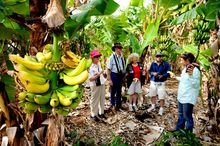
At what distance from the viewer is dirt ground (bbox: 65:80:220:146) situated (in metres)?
3.72

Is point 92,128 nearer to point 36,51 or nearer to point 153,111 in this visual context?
point 153,111

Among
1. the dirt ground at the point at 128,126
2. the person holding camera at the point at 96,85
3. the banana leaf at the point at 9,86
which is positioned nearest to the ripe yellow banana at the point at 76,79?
the banana leaf at the point at 9,86

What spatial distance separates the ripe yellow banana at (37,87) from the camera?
1.58m

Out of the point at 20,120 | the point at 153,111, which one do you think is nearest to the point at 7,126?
the point at 20,120

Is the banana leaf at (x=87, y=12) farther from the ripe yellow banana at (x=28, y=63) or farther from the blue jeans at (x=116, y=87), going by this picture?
the blue jeans at (x=116, y=87)

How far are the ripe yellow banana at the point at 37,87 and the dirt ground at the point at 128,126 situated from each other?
1.77 metres

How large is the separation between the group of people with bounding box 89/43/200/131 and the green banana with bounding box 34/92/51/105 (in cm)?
218

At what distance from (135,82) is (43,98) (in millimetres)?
3098

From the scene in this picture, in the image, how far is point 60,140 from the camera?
6.41 feet

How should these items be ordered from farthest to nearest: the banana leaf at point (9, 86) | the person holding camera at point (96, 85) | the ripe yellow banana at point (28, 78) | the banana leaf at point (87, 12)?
the person holding camera at point (96, 85) → the banana leaf at point (9, 86) → the banana leaf at point (87, 12) → the ripe yellow banana at point (28, 78)

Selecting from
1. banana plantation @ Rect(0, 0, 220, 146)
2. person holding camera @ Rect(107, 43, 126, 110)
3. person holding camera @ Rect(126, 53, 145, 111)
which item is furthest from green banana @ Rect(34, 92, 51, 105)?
person holding camera @ Rect(126, 53, 145, 111)

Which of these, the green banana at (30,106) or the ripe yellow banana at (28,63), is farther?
the green banana at (30,106)

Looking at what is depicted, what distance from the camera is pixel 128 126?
4152 mm

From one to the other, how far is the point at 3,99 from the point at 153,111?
319 cm
